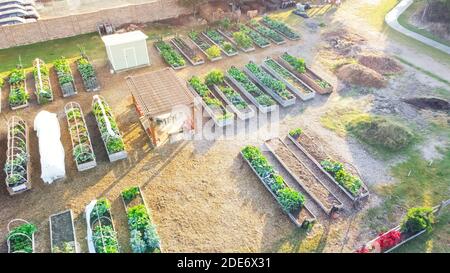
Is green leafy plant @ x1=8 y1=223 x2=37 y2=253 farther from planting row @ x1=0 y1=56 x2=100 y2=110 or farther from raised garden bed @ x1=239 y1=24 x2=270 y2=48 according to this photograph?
raised garden bed @ x1=239 y1=24 x2=270 y2=48

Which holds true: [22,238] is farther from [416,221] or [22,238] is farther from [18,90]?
[416,221]

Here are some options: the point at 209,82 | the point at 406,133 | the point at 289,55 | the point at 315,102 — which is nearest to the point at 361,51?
the point at 289,55

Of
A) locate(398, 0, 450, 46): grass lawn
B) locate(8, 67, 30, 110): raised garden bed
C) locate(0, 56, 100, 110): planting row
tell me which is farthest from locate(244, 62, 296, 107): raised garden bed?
locate(398, 0, 450, 46): grass lawn

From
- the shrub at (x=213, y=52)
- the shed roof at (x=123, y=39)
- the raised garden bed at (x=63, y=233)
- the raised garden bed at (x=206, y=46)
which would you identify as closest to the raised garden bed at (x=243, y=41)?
the raised garden bed at (x=206, y=46)

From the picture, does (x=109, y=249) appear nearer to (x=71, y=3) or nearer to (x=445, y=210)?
(x=445, y=210)

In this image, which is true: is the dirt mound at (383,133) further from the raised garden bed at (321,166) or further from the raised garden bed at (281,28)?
the raised garden bed at (281,28)

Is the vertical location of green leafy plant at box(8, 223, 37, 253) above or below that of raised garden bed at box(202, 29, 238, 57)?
below

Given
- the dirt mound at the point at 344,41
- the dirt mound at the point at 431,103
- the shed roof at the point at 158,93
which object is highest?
the shed roof at the point at 158,93
